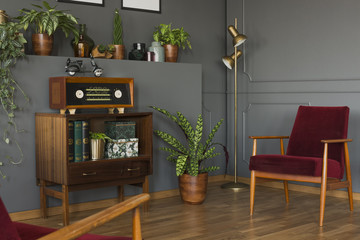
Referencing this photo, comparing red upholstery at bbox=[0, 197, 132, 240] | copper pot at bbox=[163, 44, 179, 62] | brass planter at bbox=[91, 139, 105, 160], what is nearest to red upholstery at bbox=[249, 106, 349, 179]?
brass planter at bbox=[91, 139, 105, 160]

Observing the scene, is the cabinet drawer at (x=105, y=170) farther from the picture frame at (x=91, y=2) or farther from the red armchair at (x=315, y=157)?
the picture frame at (x=91, y=2)

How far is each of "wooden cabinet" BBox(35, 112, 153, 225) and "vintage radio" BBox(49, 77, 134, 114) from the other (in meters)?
0.10

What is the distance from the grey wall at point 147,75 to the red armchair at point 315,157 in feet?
3.07

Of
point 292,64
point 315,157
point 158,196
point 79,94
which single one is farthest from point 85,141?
point 292,64

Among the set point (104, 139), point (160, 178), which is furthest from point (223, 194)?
point (104, 139)

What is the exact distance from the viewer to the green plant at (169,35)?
446cm

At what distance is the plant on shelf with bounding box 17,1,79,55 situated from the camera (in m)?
3.57

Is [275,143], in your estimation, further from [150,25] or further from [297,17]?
[150,25]

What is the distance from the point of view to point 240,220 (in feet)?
11.6

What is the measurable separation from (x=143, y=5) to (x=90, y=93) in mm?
1315

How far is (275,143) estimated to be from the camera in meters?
4.86

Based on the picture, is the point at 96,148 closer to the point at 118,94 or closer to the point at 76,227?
the point at 118,94

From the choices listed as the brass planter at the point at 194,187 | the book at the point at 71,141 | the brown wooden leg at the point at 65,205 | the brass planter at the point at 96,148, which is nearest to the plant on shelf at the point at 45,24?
the book at the point at 71,141

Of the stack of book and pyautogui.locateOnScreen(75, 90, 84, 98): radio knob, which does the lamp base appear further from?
pyautogui.locateOnScreen(75, 90, 84, 98): radio knob
